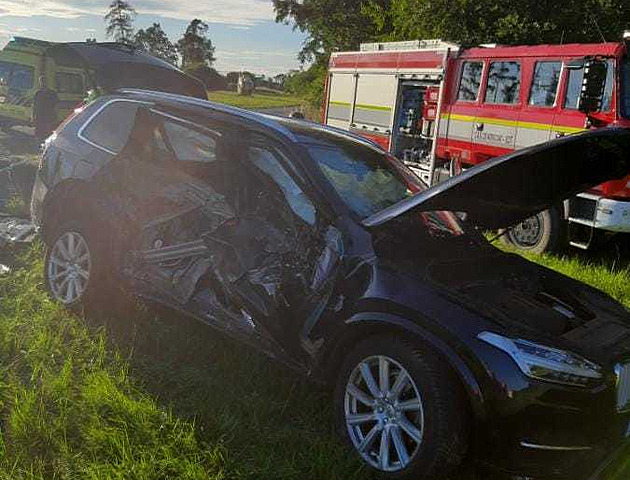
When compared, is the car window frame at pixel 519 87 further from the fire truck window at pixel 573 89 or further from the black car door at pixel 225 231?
the black car door at pixel 225 231

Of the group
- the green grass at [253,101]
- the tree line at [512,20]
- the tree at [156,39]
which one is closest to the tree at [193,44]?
the tree at [156,39]

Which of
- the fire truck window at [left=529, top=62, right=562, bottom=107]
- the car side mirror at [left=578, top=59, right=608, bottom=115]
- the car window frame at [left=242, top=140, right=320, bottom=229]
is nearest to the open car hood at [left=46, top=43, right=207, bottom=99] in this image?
the fire truck window at [left=529, top=62, right=562, bottom=107]

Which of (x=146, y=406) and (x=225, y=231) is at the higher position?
(x=225, y=231)

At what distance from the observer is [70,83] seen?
13352 mm

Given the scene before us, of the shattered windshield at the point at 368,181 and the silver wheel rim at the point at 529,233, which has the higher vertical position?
the shattered windshield at the point at 368,181

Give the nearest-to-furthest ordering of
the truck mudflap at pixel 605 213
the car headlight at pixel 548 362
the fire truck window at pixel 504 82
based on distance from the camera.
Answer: the car headlight at pixel 548 362 → the truck mudflap at pixel 605 213 → the fire truck window at pixel 504 82

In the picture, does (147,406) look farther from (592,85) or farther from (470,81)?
(470,81)

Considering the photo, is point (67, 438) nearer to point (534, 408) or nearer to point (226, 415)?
point (226, 415)

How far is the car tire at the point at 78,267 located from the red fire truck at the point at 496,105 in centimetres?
427

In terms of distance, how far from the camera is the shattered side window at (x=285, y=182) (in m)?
3.40

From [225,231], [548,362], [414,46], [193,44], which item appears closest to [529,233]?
[414,46]

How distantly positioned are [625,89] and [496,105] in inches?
79.2

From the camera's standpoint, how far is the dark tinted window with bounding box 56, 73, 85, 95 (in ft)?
43.5

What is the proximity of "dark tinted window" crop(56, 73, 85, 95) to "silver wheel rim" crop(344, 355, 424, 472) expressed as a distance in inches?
487
